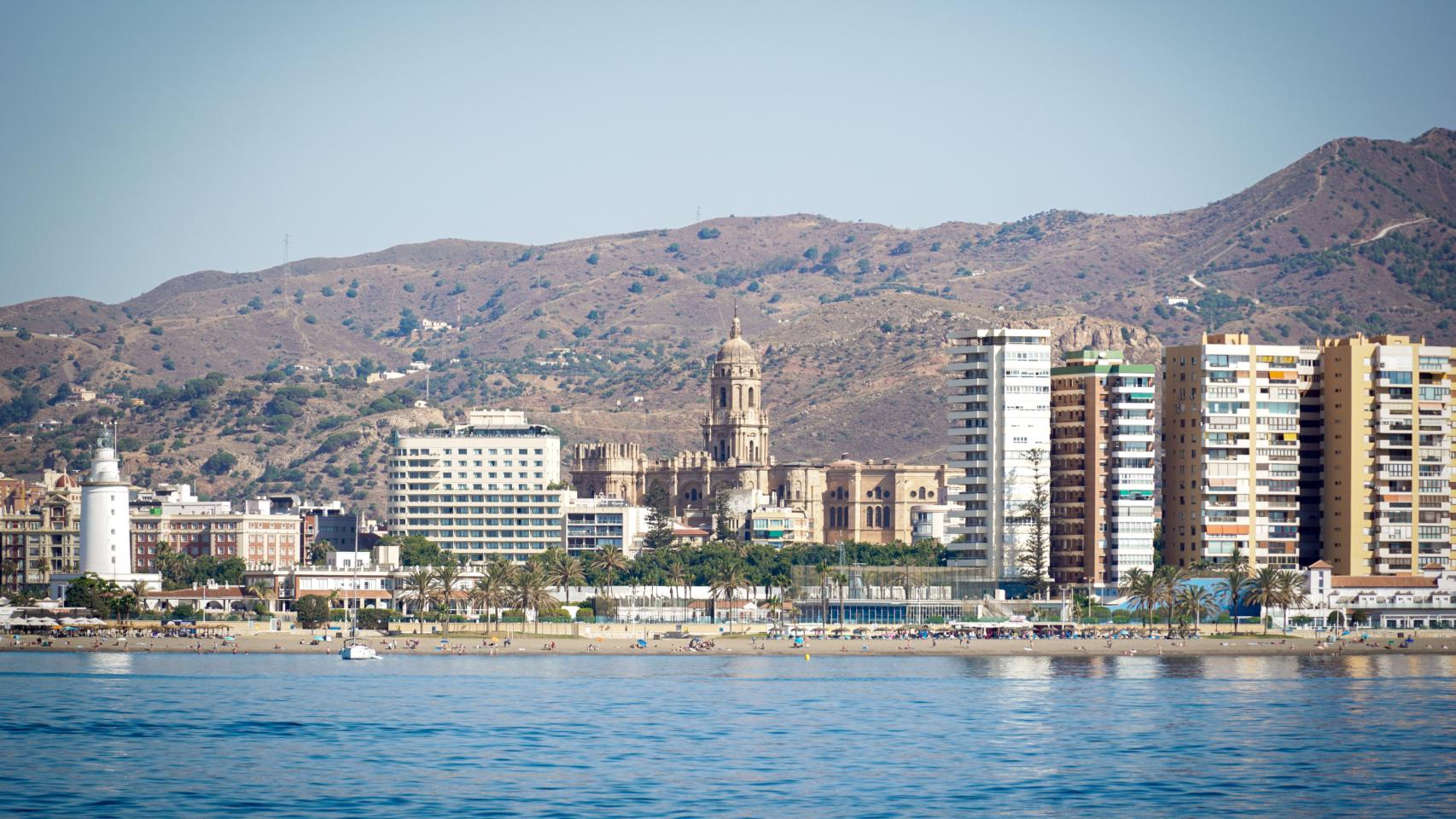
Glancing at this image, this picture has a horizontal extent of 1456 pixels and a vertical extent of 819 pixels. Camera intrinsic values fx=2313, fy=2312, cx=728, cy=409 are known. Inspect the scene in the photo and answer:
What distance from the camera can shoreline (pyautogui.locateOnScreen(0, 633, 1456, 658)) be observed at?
7131 inches

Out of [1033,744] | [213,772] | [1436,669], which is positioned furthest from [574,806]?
[1436,669]

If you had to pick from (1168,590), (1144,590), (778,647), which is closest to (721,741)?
(778,647)

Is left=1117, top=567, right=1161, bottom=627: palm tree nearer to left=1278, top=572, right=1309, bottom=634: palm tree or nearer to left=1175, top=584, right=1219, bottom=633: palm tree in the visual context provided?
left=1175, top=584, right=1219, bottom=633: palm tree

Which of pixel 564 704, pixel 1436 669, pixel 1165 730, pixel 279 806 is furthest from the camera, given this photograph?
pixel 1436 669

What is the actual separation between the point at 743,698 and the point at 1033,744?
29.2 metres

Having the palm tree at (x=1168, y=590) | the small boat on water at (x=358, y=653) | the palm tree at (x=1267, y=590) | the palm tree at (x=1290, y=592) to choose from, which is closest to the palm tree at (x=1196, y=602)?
Result: the palm tree at (x=1168, y=590)

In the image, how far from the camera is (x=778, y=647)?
18675 centimetres

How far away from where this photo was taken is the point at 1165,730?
389ft

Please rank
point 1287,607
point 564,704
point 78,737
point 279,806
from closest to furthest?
1. point 279,806
2. point 78,737
3. point 564,704
4. point 1287,607

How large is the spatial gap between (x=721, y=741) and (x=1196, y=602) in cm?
9027

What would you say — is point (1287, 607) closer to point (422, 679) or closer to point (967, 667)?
point (967, 667)

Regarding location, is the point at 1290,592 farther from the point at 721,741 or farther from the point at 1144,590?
the point at 721,741

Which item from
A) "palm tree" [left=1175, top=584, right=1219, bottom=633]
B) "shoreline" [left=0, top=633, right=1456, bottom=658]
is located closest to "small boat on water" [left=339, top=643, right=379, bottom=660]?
"shoreline" [left=0, top=633, right=1456, bottom=658]

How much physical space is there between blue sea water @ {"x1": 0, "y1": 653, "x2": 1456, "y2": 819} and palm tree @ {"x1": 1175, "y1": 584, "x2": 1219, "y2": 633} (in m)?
28.4
